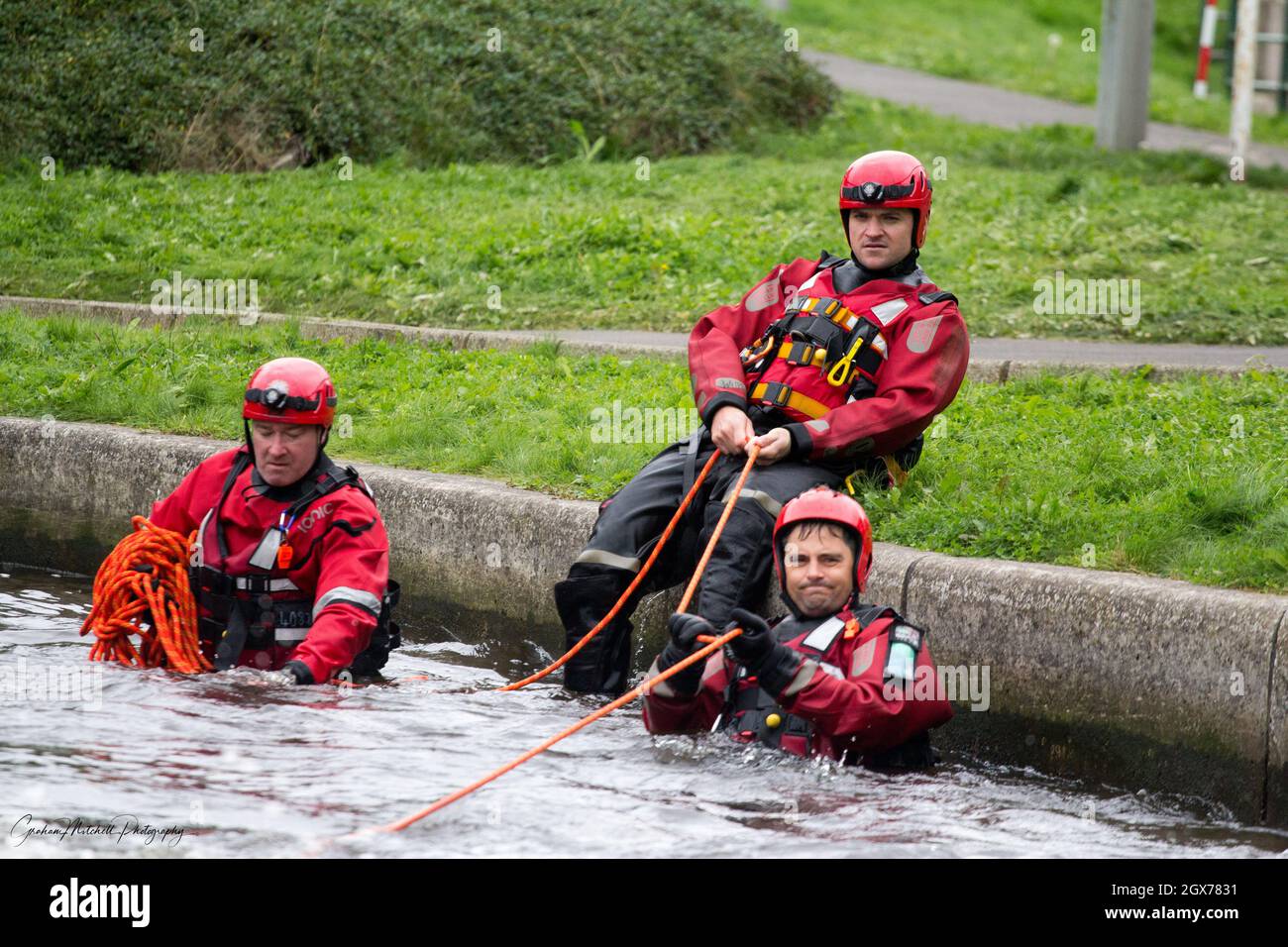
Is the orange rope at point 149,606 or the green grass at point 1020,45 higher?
the green grass at point 1020,45

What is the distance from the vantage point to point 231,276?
1092 centimetres

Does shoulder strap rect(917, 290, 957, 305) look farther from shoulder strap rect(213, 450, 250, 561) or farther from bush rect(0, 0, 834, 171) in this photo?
bush rect(0, 0, 834, 171)

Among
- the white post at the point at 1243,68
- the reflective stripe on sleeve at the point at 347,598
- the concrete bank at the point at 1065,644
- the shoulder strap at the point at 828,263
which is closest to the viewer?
the concrete bank at the point at 1065,644

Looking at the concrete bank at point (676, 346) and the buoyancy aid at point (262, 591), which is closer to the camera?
the buoyancy aid at point (262, 591)

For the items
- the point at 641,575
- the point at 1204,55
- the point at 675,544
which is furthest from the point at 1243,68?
the point at 641,575

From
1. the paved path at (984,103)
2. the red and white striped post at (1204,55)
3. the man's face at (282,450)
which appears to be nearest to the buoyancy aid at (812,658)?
the man's face at (282,450)

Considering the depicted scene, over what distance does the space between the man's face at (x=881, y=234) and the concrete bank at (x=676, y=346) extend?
2.40 m

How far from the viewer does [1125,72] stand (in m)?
17.0

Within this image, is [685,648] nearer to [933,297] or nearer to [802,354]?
[802,354]

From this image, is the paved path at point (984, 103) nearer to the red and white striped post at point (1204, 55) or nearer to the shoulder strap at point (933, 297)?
the red and white striped post at point (1204, 55)

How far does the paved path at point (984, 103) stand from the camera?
2023cm

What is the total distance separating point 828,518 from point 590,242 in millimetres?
6838
